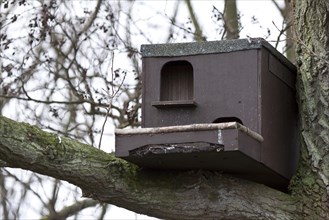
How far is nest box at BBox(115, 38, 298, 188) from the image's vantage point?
3561 millimetres

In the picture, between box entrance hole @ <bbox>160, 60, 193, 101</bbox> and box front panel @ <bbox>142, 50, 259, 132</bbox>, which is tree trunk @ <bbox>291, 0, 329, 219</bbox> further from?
box entrance hole @ <bbox>160, 60, 193, 101</bbox>

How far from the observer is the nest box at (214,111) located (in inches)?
140

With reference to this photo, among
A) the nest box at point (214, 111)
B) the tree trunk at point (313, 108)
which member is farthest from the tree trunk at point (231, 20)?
the nest box at point (214, 111)

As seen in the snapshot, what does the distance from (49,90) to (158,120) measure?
6.83 feet

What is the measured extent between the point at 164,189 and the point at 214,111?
1.23ft

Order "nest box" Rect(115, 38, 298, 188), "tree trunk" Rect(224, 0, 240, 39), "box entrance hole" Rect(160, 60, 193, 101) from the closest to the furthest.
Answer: "nest box" Rect(115, 38, 298, 188)
"box entrance hole" Rect(160, 60, 193, 101)
"tree trunk" Rect(224, 0, 240, 39)

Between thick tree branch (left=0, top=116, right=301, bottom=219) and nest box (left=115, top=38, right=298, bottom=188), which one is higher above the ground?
nest box (left=115, top=38, right=298, bottom=188)

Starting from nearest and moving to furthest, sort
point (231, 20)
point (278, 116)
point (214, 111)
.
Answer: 1. point (214, 111)
2. point (278, 116)
3. point (231, 20)

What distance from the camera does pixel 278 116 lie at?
395 centimetres

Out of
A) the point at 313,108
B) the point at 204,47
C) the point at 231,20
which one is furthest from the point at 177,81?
the point at 231,20

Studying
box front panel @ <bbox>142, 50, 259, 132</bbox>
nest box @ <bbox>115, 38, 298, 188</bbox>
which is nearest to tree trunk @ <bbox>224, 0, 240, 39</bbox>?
nest box @ <bbox>115, 38, 298, 188</bbox>

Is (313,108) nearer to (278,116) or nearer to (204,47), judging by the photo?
(278,116)

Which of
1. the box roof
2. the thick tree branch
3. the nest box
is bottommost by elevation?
the thick tree branch

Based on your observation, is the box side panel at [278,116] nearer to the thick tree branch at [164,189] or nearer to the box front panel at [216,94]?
the box front panel at [216,94]
